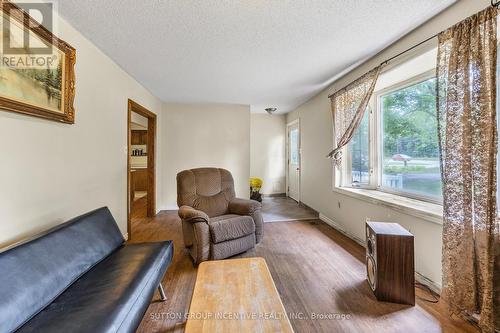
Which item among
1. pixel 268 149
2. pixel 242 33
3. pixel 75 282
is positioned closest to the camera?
pixel 75 282

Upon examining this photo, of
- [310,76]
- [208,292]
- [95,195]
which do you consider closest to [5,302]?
[208,292]

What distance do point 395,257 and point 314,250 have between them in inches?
41.2

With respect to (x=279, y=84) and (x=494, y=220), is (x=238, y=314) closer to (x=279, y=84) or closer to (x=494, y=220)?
(x=494, y=220)

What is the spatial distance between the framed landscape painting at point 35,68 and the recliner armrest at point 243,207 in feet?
6.19

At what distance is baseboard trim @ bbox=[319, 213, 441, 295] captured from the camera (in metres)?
1.82

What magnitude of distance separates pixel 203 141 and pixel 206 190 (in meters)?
2.08

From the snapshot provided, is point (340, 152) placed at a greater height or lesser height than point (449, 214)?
greater

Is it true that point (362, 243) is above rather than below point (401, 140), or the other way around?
below

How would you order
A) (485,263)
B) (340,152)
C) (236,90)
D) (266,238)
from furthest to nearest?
(236,90) → (340,152) → (266,238) → (485,263)

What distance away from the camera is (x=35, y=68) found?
1493mm

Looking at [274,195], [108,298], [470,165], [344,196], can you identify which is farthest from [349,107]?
[274,195]

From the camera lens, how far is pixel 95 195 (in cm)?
221

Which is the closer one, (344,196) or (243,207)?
(243,207)

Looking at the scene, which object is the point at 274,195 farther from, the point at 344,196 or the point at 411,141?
the point at 411,141
